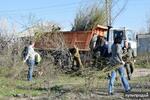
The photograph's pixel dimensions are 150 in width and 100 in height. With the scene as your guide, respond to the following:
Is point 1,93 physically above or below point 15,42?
below

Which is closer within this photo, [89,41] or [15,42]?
[15,42]

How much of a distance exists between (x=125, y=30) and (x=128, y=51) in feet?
35.9

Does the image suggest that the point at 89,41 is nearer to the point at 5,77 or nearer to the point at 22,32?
the point at 22,32

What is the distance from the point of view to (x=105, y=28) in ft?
97.0

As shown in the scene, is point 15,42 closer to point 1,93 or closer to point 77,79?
point 77,79

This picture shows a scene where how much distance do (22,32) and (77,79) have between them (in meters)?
8.10

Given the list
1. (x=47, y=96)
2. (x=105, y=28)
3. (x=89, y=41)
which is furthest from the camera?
(x=105, y=28)

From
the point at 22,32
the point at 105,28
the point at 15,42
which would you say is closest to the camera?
the point at 15,42

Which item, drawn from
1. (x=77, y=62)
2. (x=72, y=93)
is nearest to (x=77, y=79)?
(x=72, y=93)

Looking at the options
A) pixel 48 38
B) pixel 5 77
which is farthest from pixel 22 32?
pixel 5 77

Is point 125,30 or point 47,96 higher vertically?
point 125,30

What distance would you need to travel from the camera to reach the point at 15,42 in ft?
77.8

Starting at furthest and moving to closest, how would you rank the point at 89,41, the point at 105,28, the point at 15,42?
the point at 105,28
the point at 89,41
the point at 15,42

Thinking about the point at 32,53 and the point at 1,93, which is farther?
the point at 32,53
